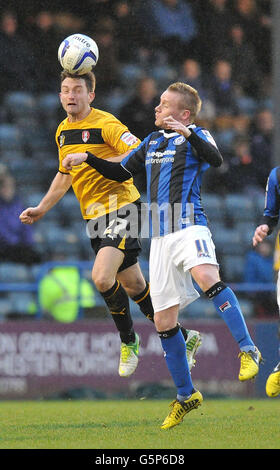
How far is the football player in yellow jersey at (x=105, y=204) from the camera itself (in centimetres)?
743

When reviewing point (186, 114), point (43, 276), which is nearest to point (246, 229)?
point (43, 276)

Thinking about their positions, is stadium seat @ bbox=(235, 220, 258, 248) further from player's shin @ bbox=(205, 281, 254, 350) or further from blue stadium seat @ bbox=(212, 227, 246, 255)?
player's shin @ bbox=(205, 281, 254, 350)

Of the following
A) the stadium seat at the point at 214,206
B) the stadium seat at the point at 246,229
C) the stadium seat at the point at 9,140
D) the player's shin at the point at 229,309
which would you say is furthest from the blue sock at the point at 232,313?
the stadium seat at the point at 9,140

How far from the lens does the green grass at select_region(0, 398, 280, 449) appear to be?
230 inches

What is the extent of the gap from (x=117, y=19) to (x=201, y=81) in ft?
6.98

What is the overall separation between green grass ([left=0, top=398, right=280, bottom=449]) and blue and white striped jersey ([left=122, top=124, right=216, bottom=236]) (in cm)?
130

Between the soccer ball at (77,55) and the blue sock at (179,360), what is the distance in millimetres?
2196

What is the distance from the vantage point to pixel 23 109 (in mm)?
13492

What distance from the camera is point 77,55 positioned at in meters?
7.52

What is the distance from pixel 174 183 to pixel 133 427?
1661mm

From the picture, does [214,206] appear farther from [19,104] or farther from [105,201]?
Result: [105,201]

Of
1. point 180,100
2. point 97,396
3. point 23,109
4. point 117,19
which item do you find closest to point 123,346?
point 180,100

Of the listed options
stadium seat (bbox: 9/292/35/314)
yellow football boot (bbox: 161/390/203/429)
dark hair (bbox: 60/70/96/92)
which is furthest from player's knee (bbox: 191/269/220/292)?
stadium seat (bbox: 9/292/35/314)

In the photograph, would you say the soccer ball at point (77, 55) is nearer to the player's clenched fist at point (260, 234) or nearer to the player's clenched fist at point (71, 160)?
the player's clenched fist at point (71, 160)
